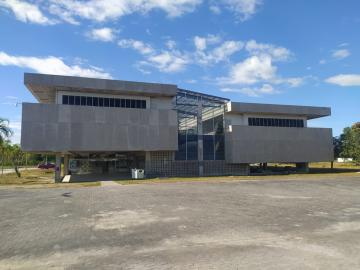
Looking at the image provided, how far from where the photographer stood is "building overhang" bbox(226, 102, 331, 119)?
44406 mm

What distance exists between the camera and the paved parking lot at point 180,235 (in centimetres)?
757

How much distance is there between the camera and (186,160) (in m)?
41.8

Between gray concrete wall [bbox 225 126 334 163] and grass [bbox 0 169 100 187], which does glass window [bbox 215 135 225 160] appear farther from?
grass [bbox 0 169 100 187]

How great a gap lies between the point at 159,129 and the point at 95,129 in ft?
23.8

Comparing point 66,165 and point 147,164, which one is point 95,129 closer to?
point 147,164

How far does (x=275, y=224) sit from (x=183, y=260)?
17.1 feet

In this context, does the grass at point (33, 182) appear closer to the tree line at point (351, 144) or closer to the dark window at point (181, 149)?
the dark window at point (181, 149)

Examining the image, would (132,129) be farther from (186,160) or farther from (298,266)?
(298,266)

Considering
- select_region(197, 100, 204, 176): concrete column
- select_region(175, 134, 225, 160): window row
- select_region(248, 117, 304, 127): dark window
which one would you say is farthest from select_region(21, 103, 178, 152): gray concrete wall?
select_region(248, 117, 304, 127): dark window

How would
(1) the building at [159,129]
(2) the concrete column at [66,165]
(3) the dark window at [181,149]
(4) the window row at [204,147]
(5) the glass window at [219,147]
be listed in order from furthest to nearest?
(2) the concrete column at [66,165] < (5) the glass window at [219,147] < (4) the window row at [204,147] < (3) the dark window at [181,149] < (1) the building at [159,129]

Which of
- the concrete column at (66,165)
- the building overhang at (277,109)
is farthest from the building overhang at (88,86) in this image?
the concrete column at (66,165)

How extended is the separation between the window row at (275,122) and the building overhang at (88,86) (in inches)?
526

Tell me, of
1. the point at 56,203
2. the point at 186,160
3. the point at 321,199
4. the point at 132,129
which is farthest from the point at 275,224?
the point at 186,160

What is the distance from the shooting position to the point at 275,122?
1892 inches
